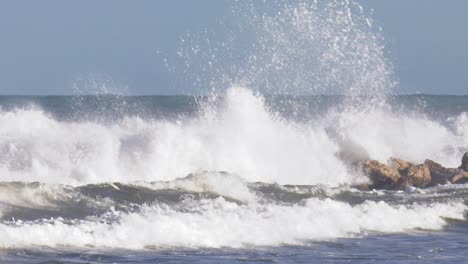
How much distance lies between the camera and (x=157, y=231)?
1409cm

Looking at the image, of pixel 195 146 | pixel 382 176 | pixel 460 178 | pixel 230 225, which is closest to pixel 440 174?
pixel 460 178

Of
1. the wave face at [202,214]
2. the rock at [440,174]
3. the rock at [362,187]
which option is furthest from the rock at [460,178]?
the wave face at [202,214]

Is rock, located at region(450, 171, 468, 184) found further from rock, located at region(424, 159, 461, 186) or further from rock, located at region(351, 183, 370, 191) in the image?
rock, located at region(351, 183, 370, 191)

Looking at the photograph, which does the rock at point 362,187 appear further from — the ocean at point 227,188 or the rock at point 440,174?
the rock at point 440,174

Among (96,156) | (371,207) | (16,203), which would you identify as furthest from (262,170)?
(16,203)

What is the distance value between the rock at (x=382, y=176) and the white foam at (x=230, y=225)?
367 cm

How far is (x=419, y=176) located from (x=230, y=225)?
857cm

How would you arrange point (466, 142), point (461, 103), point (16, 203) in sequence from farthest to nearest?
Result: 1. point (461, 103)
2. point (466, 142)
3. point (16, 203)

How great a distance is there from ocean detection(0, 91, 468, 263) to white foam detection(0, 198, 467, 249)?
27 millimetres

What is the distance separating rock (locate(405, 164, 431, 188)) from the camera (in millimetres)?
22391

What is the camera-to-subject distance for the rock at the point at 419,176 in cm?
2239

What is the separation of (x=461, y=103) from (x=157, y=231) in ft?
159

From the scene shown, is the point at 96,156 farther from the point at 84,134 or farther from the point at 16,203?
the point at 16,203

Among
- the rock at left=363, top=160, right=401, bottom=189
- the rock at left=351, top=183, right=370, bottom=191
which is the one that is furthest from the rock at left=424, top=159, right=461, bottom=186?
the rock at left=351, top=183, right=370, bottom=191
